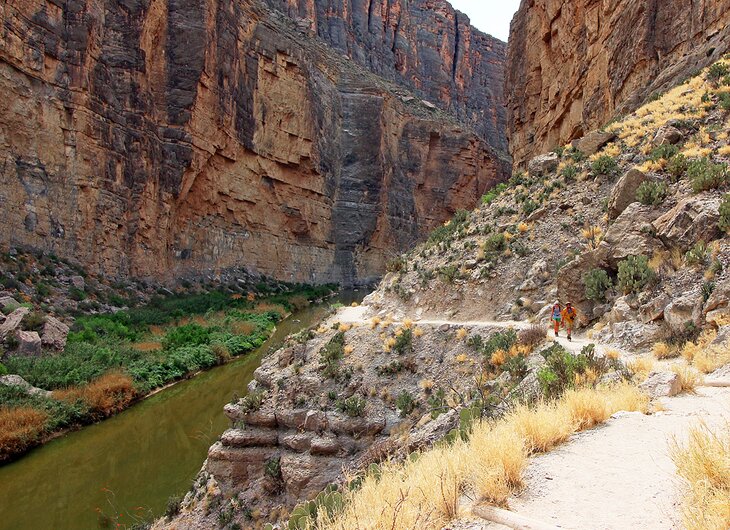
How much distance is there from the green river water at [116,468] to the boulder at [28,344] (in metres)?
4.06

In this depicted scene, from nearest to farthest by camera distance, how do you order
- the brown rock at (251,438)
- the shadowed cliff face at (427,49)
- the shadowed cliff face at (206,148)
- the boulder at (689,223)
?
the boulder at (689,223)
the brown rock at (251,438)
the shadowed cliff face at (206,148)
the shadowed cliff face at (427,49)

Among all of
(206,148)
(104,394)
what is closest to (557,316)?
(104,394)

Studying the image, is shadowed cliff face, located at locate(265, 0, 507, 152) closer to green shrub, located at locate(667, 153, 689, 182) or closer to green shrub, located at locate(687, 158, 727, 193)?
green shrub, located at locate(667, 153, 689, 182)

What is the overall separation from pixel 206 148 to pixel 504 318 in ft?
96.5

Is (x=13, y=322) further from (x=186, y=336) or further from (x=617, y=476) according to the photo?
(x=617, y=476)

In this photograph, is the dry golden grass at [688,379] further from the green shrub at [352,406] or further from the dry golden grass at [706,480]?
A: the green shrub at [352,406]

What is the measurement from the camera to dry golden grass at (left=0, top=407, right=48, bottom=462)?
500 inches

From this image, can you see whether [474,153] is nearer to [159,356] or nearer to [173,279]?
[173,279]

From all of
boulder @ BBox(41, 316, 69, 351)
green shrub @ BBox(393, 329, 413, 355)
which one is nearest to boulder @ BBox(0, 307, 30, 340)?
boulder @ BBox(41, 316, 69, 351)

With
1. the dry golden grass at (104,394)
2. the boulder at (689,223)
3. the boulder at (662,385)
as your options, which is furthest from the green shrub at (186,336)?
the boulder at (662,385)

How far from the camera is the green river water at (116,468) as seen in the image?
1100cm

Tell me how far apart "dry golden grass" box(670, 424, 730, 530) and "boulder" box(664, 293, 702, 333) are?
4.66 metres

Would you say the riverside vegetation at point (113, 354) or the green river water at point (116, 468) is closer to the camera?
the green river water at point (116, 468)

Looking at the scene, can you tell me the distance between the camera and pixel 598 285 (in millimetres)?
10273
